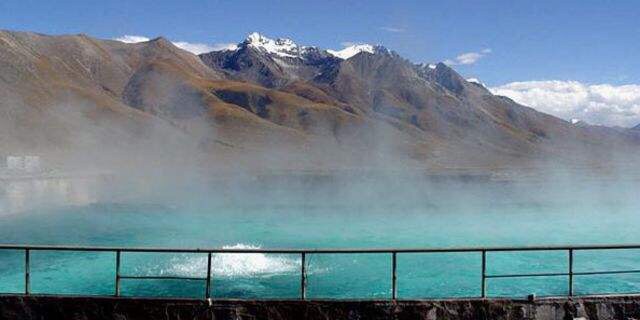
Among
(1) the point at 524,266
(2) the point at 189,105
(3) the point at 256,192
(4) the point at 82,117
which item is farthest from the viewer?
(2) the point at 189,105

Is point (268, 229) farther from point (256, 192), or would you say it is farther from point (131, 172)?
point (131, 172)

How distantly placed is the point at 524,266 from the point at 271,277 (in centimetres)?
976

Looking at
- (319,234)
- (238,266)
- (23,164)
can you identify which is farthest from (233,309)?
(23,164)

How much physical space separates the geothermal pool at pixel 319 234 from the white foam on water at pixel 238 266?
0.07 metres

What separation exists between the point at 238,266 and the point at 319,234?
42.7 ft

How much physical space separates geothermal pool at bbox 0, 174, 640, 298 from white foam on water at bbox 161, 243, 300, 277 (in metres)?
0.07

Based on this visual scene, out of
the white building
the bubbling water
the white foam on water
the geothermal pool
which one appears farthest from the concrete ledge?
the white building

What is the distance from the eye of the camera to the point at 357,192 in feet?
Answer: 212

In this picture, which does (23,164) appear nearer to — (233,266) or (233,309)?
(233,266)

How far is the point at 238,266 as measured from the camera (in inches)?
835

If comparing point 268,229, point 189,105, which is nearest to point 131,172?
point 268,229

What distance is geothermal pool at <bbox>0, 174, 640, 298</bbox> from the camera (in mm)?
19688

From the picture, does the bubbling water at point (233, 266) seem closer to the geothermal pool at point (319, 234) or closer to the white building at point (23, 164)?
the geothermal pool at point (319, 234)

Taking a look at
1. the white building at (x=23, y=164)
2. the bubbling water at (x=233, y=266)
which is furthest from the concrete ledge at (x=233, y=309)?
the white building at (x=23, y=164)
